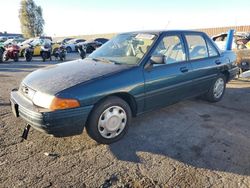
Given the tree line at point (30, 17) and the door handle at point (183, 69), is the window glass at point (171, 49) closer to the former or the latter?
the door handle at point (183, 69)

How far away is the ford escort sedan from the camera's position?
3.18 metres

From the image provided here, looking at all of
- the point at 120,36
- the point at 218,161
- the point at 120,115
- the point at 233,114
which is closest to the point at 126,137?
the point at 120,115

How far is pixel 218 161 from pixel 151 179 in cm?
Result: 97

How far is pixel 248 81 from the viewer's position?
809 centimetres

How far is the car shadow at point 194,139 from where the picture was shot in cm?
326

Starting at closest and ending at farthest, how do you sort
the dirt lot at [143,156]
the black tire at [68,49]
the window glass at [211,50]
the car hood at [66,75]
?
the dirt lot at [143,156] < the car hood at [66,75] < the window glass at [211,50] < the black tire at [68,49]

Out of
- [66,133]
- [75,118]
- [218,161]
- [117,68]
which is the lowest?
[218,161]

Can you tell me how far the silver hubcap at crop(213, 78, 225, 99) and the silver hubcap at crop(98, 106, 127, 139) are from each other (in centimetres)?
280

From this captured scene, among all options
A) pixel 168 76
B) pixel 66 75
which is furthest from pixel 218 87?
pixel 66 75

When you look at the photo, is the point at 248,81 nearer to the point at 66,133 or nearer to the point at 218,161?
the point at 218,161

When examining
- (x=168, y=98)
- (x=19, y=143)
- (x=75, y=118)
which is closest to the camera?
(x=75, y=118)

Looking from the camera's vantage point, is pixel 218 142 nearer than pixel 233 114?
Yes

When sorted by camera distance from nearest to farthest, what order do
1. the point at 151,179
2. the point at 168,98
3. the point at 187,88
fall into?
1. the point at 151,179
2. the point at 168,98
3. the point at 187,88

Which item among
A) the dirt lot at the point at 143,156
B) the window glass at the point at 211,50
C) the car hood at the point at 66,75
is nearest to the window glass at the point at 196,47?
the window glass at the point at 211,50
